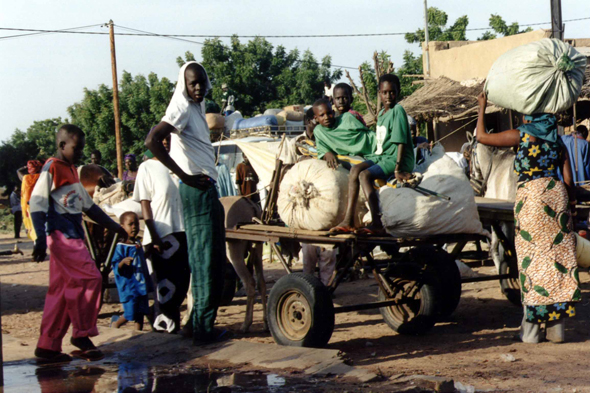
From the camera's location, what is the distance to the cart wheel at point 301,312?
18.1 ft

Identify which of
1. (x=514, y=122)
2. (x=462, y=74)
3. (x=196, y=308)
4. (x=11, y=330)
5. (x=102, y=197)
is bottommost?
(x=11, y=330)

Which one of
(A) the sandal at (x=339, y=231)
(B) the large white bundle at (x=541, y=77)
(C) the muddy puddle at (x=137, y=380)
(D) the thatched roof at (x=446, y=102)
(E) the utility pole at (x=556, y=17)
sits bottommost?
(C) the muddy puddle at (x=137, y=380)

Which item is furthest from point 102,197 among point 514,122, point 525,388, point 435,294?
point 514,122

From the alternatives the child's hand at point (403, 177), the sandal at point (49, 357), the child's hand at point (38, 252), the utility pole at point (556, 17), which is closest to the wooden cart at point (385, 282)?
the child's hand at point (403, 177)

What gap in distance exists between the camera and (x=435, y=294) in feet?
21.3

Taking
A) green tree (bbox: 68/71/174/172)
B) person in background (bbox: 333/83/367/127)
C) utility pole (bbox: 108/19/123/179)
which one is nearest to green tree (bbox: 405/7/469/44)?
green tree (bbox: 68/71/174/172)

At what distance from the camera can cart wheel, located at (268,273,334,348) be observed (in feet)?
18.1

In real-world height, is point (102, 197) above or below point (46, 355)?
above

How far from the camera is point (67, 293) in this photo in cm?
554

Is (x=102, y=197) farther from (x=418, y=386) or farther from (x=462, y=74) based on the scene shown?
(x=462, y=74)

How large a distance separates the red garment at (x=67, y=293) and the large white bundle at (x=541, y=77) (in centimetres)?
368

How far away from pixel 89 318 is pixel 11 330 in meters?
2.70

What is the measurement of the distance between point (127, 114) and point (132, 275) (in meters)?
36.1

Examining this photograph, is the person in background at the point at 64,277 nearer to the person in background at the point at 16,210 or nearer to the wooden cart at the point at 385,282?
the wooden cart at the point at 385,282
